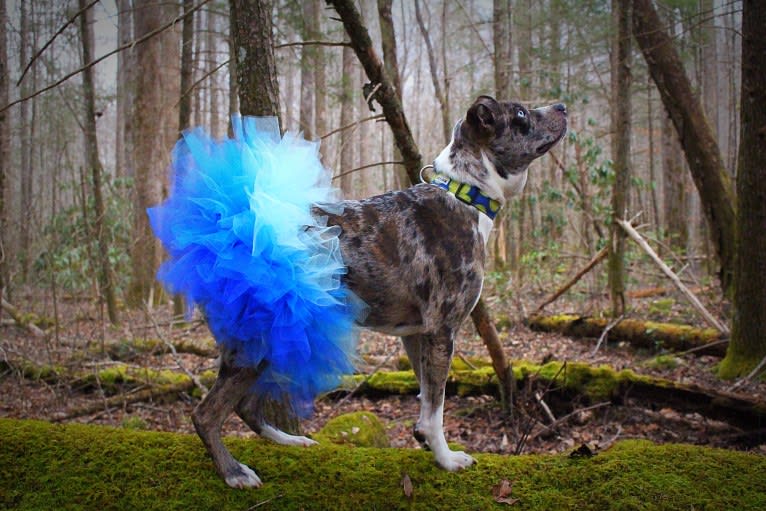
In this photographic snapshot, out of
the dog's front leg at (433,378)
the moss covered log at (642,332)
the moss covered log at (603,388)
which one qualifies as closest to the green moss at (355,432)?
the moss covered log at (603,388)

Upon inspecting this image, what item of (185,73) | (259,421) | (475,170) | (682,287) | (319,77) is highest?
(319,77)

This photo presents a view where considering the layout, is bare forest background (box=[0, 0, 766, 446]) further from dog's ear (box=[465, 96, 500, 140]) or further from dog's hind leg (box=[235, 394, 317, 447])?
dog's hind leg (box=[235, 394, 317, 447])

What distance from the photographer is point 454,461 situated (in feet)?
9.68

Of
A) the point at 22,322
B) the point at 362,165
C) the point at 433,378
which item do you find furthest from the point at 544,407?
the point at 362,165

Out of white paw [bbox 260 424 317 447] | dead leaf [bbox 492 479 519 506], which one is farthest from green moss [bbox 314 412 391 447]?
dead leaf [bbox 492 479 519 506]

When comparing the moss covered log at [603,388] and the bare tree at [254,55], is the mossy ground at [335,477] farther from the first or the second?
the bare tree at [254,55]

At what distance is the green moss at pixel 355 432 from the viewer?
Answer: 4.19 meters

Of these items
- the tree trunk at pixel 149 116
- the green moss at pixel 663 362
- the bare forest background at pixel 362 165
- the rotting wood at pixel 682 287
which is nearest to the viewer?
the green moss at pixel 663 362

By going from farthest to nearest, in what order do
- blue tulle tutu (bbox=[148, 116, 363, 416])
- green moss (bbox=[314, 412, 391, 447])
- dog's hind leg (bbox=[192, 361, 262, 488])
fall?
green moss (bbox=[314, 412, 391, 447]), dog's hind leg (bbox=[192, 361, 262, 488]), blue tulle tutu (bbox=[148, 116, 363, 416])

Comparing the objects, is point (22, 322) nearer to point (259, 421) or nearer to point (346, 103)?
point (259, 421)

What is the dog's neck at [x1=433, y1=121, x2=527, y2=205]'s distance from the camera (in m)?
3.29

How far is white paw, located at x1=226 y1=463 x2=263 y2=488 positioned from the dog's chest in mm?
946

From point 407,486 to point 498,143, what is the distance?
77.6 inches

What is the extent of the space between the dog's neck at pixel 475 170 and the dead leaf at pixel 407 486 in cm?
161
